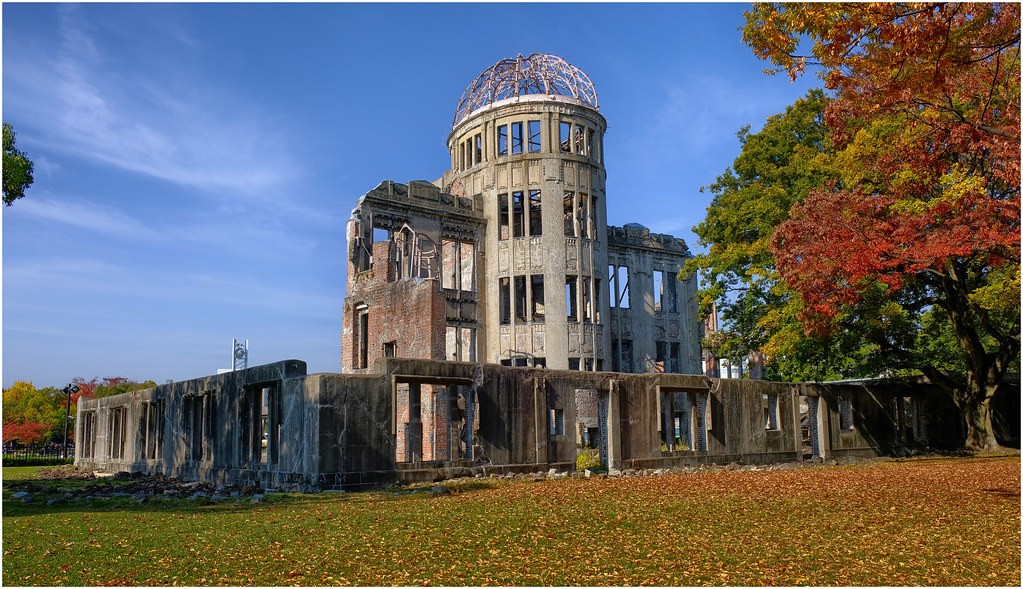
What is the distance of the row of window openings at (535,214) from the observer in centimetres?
3556

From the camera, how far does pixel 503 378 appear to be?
64.3 feet

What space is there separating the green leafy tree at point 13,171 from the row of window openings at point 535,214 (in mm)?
20670

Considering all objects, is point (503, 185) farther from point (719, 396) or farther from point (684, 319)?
point (719, 396)

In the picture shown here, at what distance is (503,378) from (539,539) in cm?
1019

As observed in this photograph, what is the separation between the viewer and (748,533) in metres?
9.91

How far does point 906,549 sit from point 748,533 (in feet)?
5.76

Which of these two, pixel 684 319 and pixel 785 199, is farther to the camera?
pixel 684 319

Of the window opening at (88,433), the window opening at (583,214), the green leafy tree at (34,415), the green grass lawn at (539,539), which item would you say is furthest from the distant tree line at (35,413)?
the green grass lawn at (539,539)

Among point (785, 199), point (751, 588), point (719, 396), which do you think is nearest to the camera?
point (751, 588)

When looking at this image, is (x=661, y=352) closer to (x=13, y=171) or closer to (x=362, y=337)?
(x=362, y=337)

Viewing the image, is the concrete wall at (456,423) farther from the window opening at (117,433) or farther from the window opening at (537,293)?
the window opening at (537,293)

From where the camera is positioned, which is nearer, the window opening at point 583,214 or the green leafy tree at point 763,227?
the green leafy tree at point 763,227

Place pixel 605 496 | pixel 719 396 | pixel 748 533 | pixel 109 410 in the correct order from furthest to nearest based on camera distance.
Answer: pixel 109 410
pixel 719 396
pixel 605 496
pixel 748 533

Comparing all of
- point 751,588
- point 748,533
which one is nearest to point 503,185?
point 748,533
